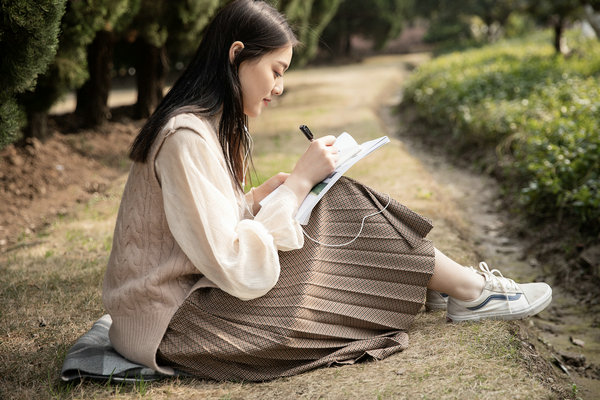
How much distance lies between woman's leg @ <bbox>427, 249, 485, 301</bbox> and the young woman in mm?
71

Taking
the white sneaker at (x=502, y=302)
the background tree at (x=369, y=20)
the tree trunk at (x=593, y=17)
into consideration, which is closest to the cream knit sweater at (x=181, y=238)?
the white sneaker at (x=502, y=302)

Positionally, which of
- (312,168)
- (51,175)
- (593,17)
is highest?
(593,17)

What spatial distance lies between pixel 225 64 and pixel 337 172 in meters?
0.54

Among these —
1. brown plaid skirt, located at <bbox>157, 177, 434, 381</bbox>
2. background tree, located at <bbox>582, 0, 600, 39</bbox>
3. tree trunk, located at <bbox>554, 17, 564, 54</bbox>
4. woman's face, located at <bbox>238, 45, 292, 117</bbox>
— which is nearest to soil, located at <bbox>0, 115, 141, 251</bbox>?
brown plaid skirt, located at <bbox>157, 177, 434, 381</bbox>

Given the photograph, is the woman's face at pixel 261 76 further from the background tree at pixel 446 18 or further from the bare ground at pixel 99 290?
the background tree at pixel 446 18

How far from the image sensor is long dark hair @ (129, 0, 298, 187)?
2.20 meters

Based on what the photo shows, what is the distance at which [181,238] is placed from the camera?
6.82 feet

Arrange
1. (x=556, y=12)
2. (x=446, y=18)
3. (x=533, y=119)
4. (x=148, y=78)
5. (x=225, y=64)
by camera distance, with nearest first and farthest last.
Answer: (x=225, y=64) → (x=533, y=119) → (x=148, y=78) → (x=556, y=12) → (x=446, y=18)

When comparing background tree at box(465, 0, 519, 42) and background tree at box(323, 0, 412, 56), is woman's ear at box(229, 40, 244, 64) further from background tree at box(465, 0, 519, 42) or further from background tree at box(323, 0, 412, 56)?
background tree at box(323, 0, 412, 56)

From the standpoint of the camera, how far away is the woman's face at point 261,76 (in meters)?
2.23

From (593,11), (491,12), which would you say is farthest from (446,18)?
(593,11)

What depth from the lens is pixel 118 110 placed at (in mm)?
9195

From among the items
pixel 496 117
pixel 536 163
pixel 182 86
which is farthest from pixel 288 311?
pixel 496 117

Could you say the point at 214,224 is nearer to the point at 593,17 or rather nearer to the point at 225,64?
the point at 225,64
